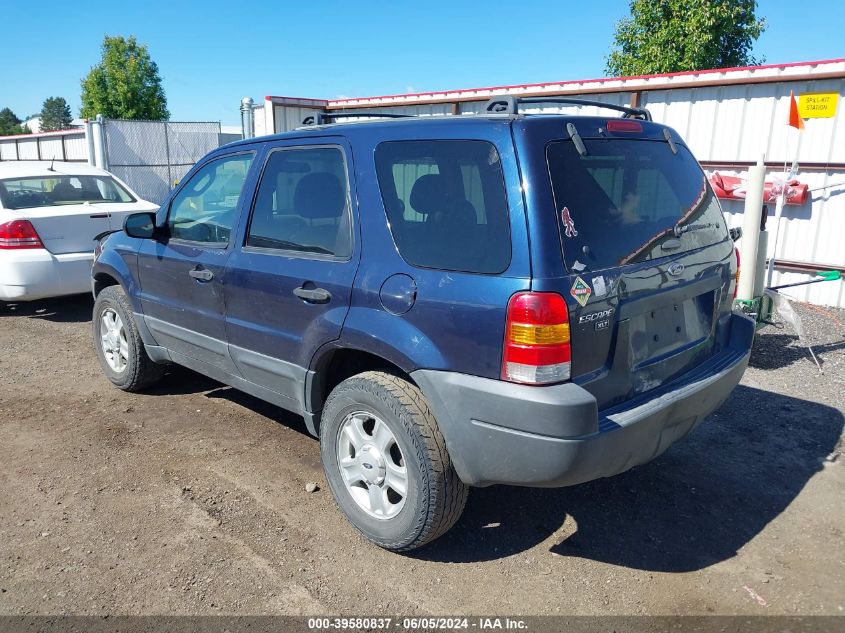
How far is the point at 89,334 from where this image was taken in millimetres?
7062

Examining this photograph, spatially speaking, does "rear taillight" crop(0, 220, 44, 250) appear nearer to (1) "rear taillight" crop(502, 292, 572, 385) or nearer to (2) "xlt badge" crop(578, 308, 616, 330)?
(1) "rear taillight" crop(502, 292, 572, 385)

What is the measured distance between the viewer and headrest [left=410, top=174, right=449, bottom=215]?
2.97m

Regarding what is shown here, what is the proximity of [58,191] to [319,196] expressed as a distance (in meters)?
5.66

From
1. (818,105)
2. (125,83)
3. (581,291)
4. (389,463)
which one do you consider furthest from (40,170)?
(125,83)

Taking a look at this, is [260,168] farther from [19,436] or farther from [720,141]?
[720,141]

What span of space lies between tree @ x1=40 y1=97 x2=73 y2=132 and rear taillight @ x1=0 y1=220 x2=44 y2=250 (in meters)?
135

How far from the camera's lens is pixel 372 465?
3217 millimetres

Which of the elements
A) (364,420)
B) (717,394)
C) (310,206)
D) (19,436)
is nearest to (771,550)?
(717,394)

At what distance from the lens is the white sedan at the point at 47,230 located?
22.8ft

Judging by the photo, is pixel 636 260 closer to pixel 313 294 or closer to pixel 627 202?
pixel 627 202

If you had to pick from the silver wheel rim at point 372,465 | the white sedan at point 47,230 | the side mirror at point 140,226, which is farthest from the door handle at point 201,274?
the white sedan at point 47,230

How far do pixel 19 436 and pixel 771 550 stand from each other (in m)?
4.46

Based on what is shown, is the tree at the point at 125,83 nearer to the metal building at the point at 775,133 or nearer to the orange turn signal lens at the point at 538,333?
the metal building at the point at 775,133

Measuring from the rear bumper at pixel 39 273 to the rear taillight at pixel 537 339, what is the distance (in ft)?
19.1
